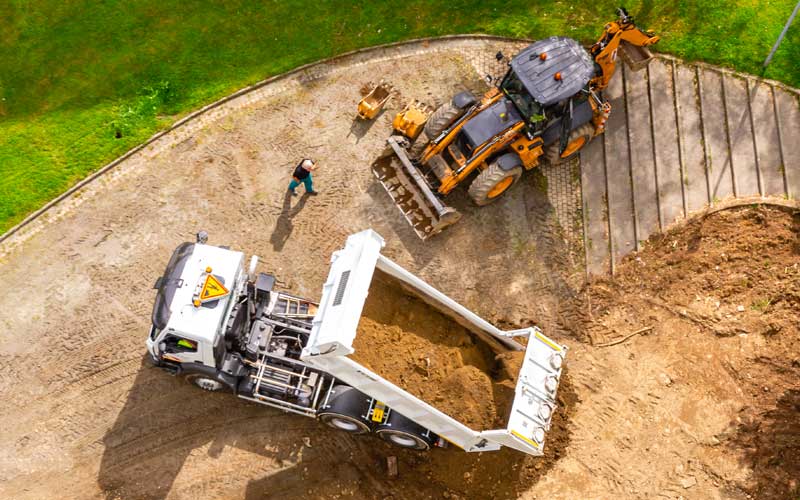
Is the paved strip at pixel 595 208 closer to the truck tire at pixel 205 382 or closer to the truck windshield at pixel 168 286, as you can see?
the truck tire at pixel 205 382

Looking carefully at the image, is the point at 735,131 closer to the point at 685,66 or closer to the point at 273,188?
the point at 685,66

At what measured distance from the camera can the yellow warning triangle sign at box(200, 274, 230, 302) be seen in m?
10.5

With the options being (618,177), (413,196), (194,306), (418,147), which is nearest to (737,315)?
(618,177)

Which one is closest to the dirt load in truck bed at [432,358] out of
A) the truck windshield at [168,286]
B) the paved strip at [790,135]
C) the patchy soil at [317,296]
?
the patchy soil at [317,296]

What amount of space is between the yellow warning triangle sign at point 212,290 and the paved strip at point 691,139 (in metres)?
9.85

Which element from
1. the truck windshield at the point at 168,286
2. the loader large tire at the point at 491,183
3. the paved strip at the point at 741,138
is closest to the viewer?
the truck windshield at the point at 168,286

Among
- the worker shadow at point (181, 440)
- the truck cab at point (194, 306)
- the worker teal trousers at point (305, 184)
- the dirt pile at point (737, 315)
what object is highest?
the worker teal trousers at point (305, 184)

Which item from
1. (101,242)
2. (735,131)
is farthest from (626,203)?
(101,242)

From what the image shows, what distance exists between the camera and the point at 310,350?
943 centimetres

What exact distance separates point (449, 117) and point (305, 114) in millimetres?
3698

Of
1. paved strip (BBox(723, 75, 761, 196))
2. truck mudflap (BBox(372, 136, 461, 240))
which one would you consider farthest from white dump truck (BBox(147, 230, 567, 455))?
paved strip (BBox(723, 75, 761, 196))

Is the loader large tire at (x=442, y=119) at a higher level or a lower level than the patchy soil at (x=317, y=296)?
higher

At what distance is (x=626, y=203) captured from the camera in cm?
1309

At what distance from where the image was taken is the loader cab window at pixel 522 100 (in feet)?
39.9
